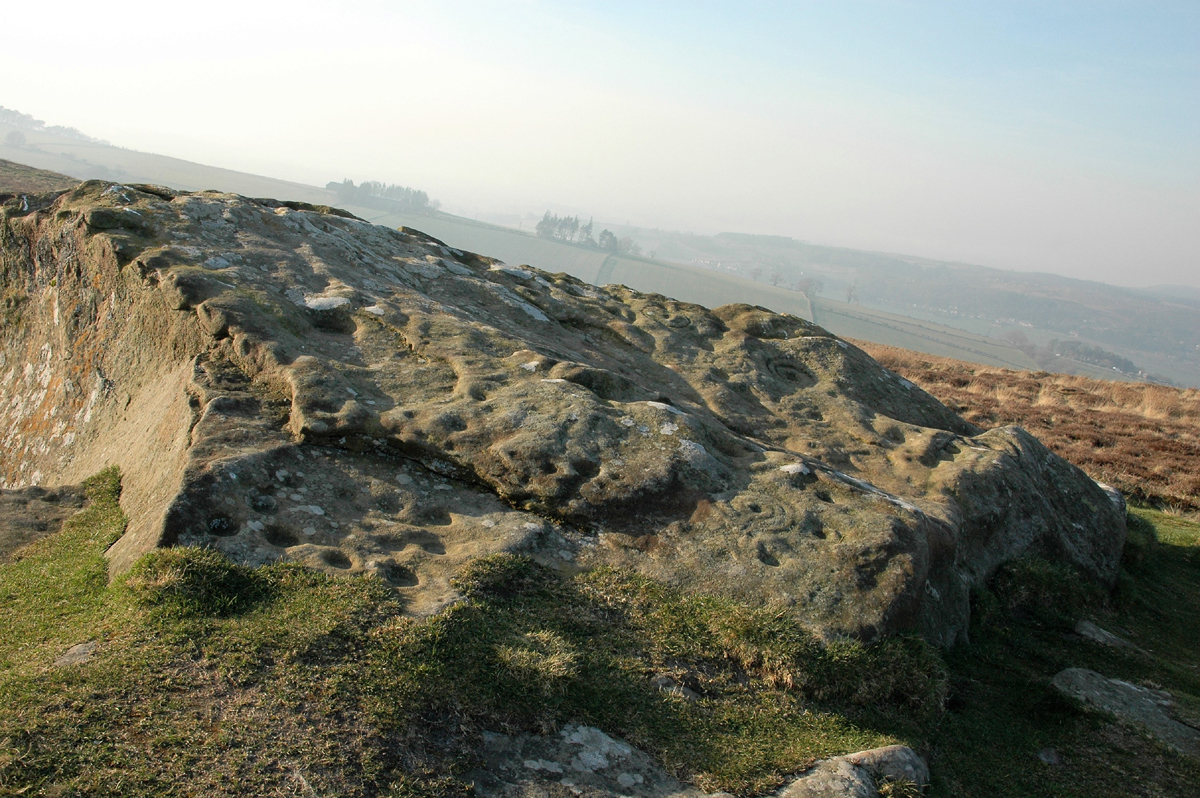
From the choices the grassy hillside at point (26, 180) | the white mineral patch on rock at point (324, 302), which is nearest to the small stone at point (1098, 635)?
the white mineral patch on rock at point (324, 302)

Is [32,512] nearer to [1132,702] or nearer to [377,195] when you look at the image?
[1132,702]

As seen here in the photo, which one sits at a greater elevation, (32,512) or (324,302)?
(324,302)

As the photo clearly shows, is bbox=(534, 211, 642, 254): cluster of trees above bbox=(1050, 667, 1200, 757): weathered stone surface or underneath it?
above

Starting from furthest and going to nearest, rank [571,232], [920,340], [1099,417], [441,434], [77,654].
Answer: [571,232] → [920,340] → [1099,417] → [441,434] → [77,654]

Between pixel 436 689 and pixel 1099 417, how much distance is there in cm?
2991

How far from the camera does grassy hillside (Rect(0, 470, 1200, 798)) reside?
4211mm

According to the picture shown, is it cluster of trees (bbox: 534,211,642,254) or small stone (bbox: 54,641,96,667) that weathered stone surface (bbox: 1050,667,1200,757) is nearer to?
small stone (bbox: 54,641,96,667)

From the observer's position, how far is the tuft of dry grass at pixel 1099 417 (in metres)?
Result: 18.9

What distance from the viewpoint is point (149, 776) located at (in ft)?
12.8

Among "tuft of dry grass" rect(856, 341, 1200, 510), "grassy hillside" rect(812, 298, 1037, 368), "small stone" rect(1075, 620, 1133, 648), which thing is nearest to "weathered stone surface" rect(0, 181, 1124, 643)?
"small stone" rect(1075, 620, 1133, 648)

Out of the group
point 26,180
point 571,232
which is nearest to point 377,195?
point 571,232

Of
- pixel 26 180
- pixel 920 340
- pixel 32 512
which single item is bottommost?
pixel 32 512

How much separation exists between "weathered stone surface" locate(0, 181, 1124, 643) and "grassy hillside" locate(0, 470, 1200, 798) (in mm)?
451

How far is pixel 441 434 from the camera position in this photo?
807 centimetres
